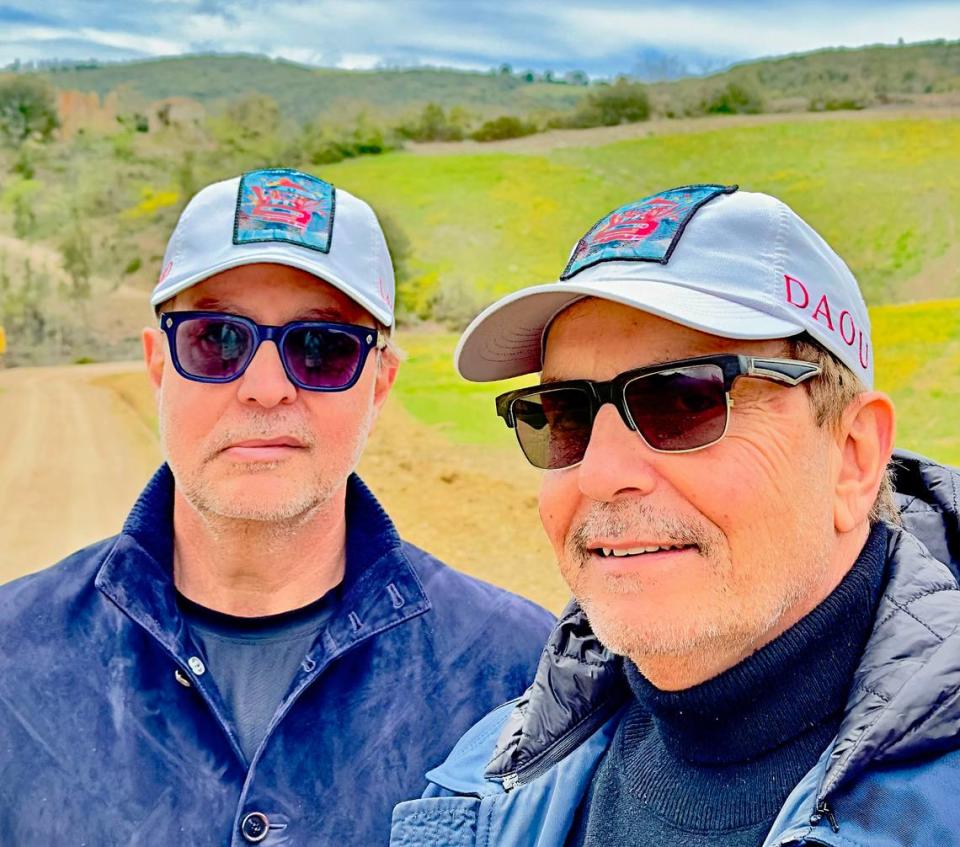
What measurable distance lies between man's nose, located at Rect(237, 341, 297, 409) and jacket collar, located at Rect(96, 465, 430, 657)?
31 cm

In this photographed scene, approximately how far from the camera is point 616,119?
18422 millimetres

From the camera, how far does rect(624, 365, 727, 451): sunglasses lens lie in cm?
161

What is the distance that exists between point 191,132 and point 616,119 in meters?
9.15

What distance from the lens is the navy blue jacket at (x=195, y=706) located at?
2.15 metres

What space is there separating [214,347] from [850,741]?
1.59 m

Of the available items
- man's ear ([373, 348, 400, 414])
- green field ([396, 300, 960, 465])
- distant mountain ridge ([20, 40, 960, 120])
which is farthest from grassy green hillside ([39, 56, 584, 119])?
man's ear ([373, 348, 400, 414])

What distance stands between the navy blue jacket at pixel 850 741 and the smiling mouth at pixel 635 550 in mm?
272

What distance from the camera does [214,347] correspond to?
2.43 metres

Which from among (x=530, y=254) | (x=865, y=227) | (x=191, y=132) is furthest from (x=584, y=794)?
(x=191, y=132)

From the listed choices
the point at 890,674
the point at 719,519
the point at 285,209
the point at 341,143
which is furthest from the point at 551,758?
the point at 341,143

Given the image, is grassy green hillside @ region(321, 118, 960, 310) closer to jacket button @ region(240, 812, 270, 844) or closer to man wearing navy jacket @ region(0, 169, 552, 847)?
man wearing navy jacket @ region(0, 169, 552, 847)

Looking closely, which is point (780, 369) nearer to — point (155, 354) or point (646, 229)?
point (646, 229)

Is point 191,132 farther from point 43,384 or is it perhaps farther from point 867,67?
point 867,67

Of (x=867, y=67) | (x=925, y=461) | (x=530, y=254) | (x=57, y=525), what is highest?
(x=867, y=67)
